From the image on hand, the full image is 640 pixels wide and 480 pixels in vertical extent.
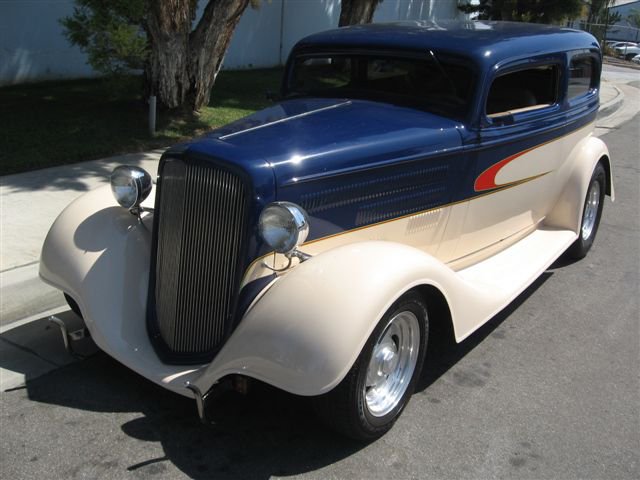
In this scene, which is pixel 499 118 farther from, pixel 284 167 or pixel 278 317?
pixel 278 317

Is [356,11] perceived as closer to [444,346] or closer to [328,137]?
[444,346]

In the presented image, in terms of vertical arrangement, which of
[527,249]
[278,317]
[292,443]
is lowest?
[292,443]

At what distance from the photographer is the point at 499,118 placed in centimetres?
418

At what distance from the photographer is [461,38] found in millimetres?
4277

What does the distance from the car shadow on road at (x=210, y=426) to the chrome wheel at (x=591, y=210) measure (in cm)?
270

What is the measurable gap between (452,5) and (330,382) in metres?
25.4

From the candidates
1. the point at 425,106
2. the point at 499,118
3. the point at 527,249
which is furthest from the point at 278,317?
the point at 527,249

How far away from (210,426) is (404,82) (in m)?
2.36

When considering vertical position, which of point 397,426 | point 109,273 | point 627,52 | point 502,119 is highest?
point 502,119

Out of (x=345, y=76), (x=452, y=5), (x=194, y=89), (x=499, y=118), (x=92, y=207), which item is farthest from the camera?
(x=452, y=5)

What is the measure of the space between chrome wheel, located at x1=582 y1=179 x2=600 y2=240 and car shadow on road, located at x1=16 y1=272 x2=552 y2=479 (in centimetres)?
270

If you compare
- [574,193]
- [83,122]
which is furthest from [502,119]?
[83,122]

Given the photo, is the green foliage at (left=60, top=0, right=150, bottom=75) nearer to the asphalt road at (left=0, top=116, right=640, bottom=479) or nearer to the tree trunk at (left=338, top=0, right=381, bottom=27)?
the asphalt road at (left=0, top=116, right=640, bottom=479)

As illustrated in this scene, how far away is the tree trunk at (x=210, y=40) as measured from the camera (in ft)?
28.1
